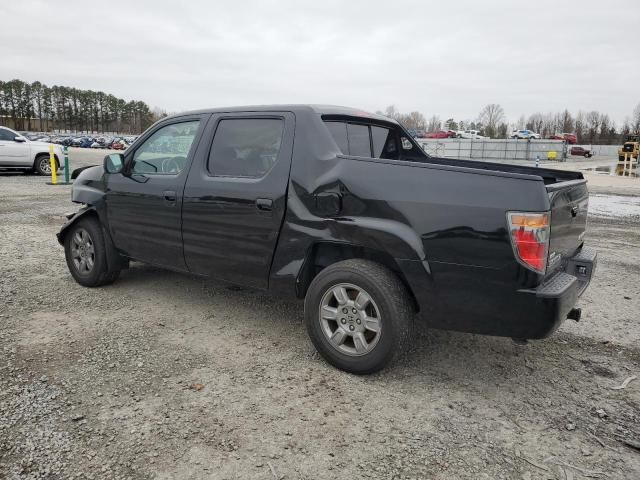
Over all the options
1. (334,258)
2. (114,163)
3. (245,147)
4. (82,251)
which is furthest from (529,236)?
(82,251)


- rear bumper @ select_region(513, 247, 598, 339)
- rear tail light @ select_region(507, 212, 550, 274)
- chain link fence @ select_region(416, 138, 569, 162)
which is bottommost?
rear bumper @ select_region(513, 247, 598, 339)

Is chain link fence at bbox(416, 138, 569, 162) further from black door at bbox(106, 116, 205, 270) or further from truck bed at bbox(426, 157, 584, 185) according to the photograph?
black door at bbox(106, 116, 205, 270)

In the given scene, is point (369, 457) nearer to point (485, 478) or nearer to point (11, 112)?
point (485, 478)

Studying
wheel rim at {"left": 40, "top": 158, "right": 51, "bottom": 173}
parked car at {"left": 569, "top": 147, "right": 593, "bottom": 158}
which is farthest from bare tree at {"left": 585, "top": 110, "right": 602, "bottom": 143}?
wheel rim at {"left": 40, "top": 158, "right": 51, "bottom": 173}

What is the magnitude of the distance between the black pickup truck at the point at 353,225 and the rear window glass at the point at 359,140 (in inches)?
0.7

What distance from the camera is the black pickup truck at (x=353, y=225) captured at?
9.02 ft

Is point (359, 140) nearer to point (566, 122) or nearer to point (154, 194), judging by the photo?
point (154, 194)

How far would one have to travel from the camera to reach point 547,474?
7.61ft

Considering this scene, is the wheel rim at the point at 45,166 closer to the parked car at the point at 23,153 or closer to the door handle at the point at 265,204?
the parked car at the point at 23,153

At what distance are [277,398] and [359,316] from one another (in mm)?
724

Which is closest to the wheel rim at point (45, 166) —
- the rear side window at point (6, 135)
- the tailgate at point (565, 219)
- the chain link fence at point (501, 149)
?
the rear side window at point (6, 135)

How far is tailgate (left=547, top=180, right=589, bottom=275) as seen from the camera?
2857 millimetres

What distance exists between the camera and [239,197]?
365 centimetres

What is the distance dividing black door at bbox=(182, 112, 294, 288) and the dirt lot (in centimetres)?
61
